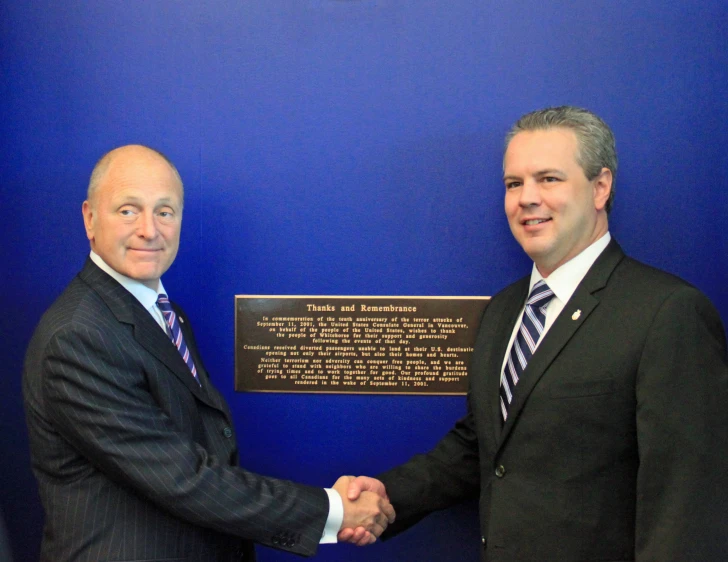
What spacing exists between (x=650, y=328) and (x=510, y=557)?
87cm

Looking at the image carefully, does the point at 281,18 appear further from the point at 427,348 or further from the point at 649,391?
the point at 649,391

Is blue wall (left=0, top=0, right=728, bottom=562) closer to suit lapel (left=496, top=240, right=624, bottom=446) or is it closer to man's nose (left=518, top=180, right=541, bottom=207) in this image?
man's nose (left=518, top=180, right=541, bottom=207)

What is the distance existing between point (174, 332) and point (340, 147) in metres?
1.06

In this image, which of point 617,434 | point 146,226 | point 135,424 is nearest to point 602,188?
point 617,434

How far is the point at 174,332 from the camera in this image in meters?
2.43

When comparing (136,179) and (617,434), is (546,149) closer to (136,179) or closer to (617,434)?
(617,434)

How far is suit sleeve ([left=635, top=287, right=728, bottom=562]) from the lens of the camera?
1.89m

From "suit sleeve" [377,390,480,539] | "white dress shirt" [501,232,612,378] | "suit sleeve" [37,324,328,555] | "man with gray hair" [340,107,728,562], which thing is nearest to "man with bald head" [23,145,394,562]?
"suit sleeve" [37,324,328,555]

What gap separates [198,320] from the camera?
295 cm

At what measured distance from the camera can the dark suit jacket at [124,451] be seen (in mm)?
2041

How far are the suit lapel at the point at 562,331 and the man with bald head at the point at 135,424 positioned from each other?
2.62 feet

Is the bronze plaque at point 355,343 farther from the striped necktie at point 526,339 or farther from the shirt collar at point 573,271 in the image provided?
the shirt collar at point 573,271

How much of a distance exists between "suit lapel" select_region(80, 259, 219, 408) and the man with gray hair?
0.84 meters

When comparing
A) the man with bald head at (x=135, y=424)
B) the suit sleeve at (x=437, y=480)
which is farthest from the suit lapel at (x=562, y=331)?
the man with bald head at (x=135, y=424)
